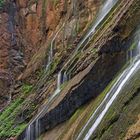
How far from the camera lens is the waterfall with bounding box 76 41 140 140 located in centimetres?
1289

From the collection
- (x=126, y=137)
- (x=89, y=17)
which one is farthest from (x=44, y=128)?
(x=89, y=17)

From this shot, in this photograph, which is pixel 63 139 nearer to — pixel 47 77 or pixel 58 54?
Answer: pixel 47 77

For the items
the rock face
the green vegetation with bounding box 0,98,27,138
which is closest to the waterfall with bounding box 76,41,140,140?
the rock face

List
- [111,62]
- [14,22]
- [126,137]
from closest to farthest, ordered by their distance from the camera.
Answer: [126,137], [111,62], [14,22]

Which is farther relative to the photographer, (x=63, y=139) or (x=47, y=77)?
(x=47, y=77)

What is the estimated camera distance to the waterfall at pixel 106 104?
1289 centimetres

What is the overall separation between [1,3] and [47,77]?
12.5m

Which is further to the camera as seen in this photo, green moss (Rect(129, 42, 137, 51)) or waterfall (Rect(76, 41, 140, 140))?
green moss (Rect(129, 42, 137, 51))

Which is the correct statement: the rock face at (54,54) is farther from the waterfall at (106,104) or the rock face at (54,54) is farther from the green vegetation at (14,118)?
the waterfall at (106,104)

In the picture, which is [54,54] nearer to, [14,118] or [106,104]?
[14,118]

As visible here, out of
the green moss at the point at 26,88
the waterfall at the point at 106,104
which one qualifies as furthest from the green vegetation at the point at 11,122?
the waterfall at the point at 106,104

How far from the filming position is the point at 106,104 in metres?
13.5

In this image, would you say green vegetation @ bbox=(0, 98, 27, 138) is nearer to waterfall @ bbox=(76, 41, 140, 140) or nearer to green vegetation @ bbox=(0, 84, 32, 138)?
green vegetation @ bbox=(0, 84, 32, 138)

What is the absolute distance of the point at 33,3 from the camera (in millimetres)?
34125
